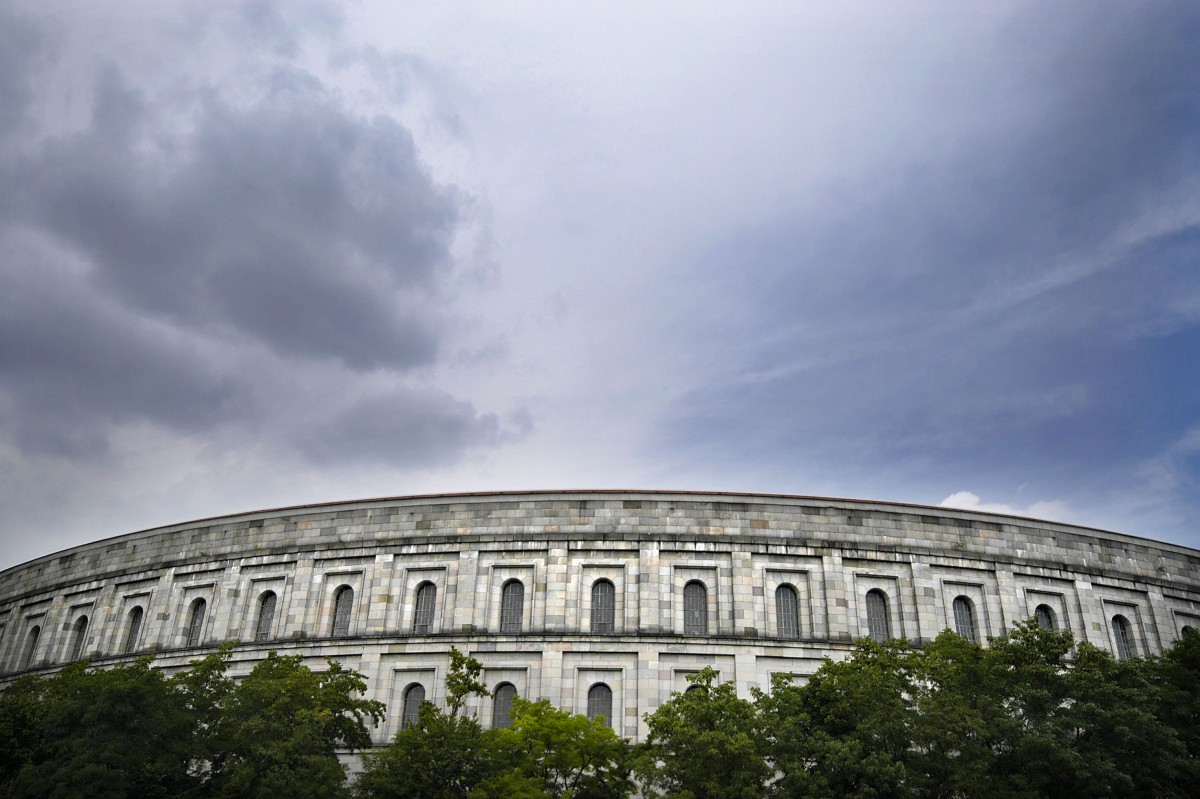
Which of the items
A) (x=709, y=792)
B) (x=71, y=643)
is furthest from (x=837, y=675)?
(x=71, y=643)

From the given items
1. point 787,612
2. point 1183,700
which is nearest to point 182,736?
point 787,612

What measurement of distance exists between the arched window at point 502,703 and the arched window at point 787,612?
11272 mm

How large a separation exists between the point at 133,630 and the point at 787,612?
103 feet

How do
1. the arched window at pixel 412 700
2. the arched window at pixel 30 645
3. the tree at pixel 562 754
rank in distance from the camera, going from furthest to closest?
the arched window at pixel 30 645 → the arched window at pixel 412 700 → the tree at pixel 562 754

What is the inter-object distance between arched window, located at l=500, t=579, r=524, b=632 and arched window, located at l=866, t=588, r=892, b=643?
14.6 metres

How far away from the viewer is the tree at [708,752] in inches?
1013

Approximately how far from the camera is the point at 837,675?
2891 cm

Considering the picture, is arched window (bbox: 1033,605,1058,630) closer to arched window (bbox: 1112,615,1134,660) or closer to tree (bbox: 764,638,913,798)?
arched window (bbox: 1112,615,1134,660)

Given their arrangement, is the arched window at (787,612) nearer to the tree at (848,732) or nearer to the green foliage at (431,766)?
the tree at (848,732)

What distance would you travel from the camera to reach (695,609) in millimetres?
39219

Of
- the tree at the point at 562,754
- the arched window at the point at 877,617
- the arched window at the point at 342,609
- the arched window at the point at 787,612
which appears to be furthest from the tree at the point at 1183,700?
the arched window at the point at 342,609

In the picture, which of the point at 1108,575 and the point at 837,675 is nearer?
the point at 837,675

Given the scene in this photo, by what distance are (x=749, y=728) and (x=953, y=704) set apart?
5957 millimetres

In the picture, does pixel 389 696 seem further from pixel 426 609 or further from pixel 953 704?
pixel 953 704
